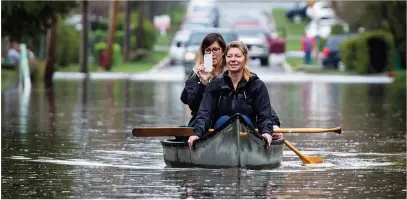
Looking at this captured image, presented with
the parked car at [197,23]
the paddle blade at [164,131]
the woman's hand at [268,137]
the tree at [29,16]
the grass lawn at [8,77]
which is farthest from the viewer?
the parked car at [197,23]

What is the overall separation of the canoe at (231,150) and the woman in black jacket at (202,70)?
1.84 ft

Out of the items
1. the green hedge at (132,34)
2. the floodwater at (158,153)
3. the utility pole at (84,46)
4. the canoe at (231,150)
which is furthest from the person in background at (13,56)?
the canoe at (231,150)

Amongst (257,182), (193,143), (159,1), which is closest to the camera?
(257,182)

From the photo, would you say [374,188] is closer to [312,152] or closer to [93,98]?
[312,152]

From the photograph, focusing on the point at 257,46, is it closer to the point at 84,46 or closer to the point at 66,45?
the point at 66,45

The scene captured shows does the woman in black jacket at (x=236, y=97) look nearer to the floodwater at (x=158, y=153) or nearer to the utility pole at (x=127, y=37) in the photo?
the floodwater at (x=158, y=153)

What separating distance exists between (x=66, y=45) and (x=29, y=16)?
78.0ft

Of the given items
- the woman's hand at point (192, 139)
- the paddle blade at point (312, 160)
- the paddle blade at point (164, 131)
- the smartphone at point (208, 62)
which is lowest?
the paddle blade at point (312, 160)

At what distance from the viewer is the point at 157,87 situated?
41250 mm

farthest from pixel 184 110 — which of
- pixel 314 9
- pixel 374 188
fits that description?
pixel 314 9

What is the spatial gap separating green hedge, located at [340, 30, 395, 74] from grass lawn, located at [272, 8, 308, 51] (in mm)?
25762

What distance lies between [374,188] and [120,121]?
1176 cm

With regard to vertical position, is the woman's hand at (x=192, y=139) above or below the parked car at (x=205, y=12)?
below

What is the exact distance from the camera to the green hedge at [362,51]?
167 ft
